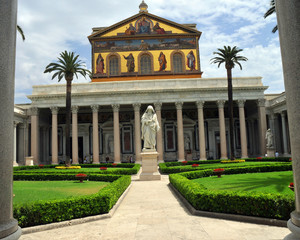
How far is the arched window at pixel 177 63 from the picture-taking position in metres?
42.9

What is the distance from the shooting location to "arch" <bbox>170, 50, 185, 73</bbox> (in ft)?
140

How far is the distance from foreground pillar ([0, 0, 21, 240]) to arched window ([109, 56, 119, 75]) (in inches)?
1568

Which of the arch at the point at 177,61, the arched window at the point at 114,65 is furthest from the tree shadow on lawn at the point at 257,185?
the arched window at the point at 114,65

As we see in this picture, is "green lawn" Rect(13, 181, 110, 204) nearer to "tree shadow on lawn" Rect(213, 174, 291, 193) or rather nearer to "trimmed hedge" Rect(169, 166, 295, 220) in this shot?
"trimmed hedge" Rect(169, 166, 295, 220)

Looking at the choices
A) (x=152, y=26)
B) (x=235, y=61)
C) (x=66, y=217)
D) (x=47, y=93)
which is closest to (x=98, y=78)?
(x=47, y=93)

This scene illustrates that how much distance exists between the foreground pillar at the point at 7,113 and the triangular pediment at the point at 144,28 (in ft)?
134

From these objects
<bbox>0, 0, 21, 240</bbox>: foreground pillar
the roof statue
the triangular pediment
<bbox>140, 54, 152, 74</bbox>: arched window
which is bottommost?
<bbox>0, 0, 21, 240</bbox>: foreground pillar

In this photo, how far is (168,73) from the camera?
139 feet

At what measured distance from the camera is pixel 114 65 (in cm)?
4294

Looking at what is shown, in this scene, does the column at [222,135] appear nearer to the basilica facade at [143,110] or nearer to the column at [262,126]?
the basilica facade at [143,110]

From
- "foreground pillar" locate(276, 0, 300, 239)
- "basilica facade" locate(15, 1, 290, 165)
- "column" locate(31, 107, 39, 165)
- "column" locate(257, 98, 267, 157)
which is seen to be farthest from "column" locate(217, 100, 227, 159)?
"foreground pillar" locate(276, 0, 300, 239)

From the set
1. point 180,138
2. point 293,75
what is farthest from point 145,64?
point 293,75

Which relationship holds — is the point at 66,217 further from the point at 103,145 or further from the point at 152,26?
the point at 152,26

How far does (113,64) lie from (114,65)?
222 millimetres
